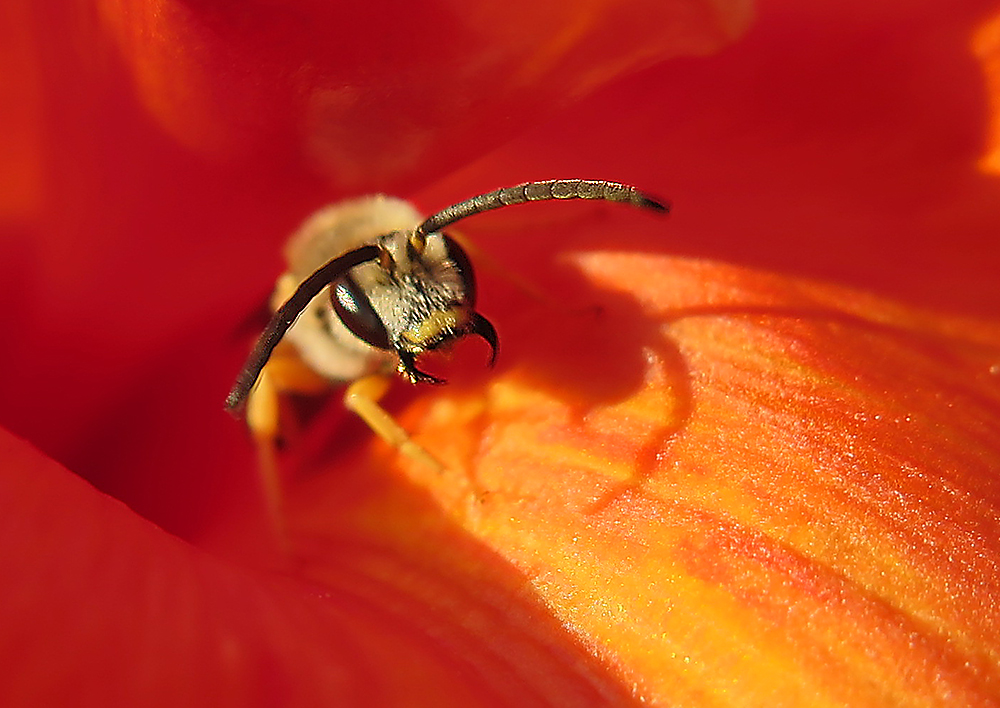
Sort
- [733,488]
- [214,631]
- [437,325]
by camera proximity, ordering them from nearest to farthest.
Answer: [214,631] → [733,488] → [437,325]

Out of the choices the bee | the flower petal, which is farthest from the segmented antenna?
the flower petal

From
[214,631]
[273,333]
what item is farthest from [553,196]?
[214,631]

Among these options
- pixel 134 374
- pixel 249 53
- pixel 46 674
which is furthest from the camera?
pixel 134 374

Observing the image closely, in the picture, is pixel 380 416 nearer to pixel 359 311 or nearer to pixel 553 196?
pixel 359 311

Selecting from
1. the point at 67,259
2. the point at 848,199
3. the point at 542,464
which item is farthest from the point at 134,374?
the point at 848,199

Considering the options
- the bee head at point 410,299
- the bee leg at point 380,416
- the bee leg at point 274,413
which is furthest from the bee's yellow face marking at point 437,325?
the bee leg at point 274,413

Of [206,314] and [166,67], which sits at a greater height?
[166,67]

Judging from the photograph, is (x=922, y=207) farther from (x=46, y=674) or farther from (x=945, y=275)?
(x=46, y=674)
